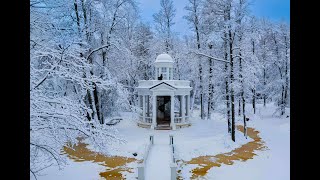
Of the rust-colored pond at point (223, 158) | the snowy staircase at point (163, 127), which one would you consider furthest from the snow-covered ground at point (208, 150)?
the snowy staircase at point (163, 127)

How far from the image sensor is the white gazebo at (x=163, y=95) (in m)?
22.8

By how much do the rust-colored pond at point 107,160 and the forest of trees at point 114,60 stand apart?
78.3 inches

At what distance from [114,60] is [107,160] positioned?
973 cm

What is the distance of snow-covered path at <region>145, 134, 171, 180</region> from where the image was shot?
1120 centimetres

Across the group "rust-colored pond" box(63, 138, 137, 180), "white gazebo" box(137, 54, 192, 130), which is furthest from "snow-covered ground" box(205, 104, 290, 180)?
"white gazebo" box(137, 54, 192, 130)

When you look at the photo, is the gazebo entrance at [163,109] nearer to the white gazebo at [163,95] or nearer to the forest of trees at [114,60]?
the white gazebo at [163,95]

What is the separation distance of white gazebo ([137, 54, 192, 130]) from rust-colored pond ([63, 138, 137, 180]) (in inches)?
292

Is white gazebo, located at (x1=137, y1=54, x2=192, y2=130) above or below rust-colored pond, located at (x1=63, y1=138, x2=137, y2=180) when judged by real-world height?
above

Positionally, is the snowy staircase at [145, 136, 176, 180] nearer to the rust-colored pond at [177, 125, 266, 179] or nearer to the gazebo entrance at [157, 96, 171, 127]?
the rust-colored pond at [177, 125, 266, 179]

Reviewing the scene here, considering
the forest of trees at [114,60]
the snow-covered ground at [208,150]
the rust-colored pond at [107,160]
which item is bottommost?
the rust-colored pond at [107,160]

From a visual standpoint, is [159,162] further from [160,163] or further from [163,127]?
[163,127]

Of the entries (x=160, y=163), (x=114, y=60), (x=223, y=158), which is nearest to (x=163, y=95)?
(x=114, y=60)
